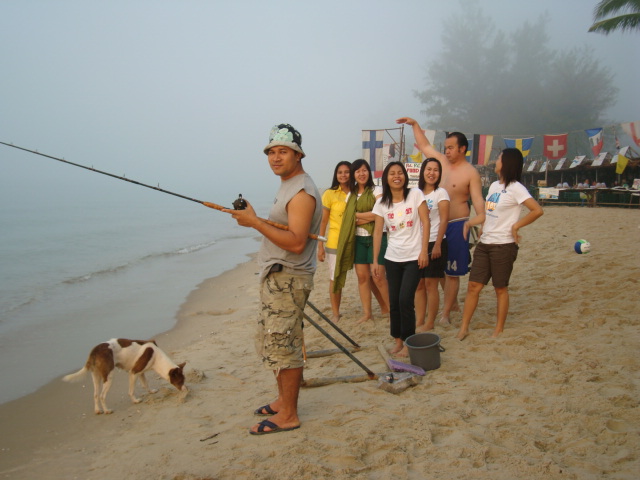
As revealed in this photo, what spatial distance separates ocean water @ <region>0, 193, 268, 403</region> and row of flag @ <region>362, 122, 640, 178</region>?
18.5 ft

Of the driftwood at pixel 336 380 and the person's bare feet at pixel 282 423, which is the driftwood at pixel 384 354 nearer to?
the driftwood at pixel 336 380

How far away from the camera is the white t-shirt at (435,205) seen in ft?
15.3

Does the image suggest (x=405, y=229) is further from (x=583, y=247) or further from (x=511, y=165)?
(x=583, y=247)

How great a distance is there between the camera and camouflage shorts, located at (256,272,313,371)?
286 cm

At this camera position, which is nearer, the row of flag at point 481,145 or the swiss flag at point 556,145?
the row of flag at point 481,145

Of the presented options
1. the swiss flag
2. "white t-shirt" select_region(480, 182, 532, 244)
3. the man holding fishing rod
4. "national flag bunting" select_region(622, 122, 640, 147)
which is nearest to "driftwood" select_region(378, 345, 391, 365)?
the man holding fishing rod

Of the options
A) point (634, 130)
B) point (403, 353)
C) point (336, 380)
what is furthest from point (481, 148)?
point (336, 380)

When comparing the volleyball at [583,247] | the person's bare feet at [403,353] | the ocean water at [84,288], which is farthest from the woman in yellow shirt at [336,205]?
the volleyball at [583,247]

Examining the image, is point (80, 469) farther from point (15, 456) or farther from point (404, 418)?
point (404, 418)

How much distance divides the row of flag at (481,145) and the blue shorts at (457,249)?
432 inches

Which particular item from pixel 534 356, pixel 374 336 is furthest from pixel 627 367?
pixel 374 336

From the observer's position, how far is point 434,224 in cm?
482

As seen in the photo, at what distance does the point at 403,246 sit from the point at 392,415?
158 centimetres

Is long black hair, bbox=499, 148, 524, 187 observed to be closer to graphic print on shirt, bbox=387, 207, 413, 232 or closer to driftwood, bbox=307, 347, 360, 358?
graphic print on shirt, bbox=387, 207, 413, 232
